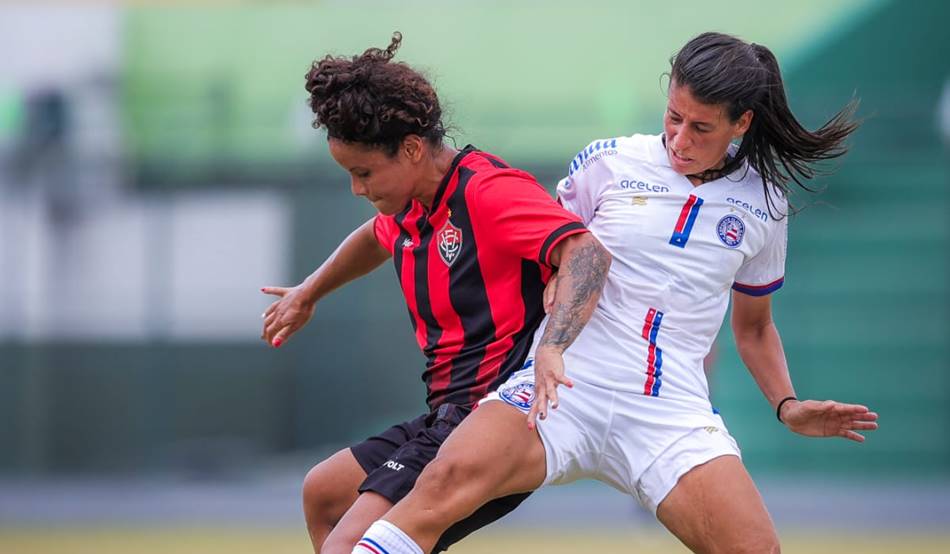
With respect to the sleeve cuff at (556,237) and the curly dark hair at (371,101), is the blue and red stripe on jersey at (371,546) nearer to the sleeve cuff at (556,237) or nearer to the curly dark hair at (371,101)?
the sleeve cuff at (556,237)

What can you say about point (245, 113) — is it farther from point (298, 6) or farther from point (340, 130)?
point (340, 130)

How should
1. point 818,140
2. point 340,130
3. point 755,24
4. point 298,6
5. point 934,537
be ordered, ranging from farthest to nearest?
point 298,6
point 755,24
point 934,537
point 818,140
point 340,130

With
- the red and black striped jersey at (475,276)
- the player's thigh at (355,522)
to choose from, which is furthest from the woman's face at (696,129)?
the player's thigh at (355,522)

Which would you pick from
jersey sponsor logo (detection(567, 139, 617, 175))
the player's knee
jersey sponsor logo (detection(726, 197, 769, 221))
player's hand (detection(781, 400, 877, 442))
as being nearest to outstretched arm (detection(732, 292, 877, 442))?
player's hand (detection(781, 400, 877, 442))

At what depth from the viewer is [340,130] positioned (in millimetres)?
4164

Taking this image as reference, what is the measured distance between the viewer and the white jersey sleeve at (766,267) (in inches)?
175

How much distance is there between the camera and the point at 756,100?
4.31 m

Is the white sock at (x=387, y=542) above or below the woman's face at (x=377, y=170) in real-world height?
below


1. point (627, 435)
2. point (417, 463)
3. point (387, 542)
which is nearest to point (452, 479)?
point (387, 542)

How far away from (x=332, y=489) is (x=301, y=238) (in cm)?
978

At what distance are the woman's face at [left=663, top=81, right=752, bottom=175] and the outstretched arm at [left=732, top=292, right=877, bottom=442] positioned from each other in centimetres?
58

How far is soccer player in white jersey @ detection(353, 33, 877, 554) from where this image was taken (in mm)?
4043

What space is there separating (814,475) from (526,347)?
9899mm

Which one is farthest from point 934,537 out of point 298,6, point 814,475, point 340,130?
point 298,6
